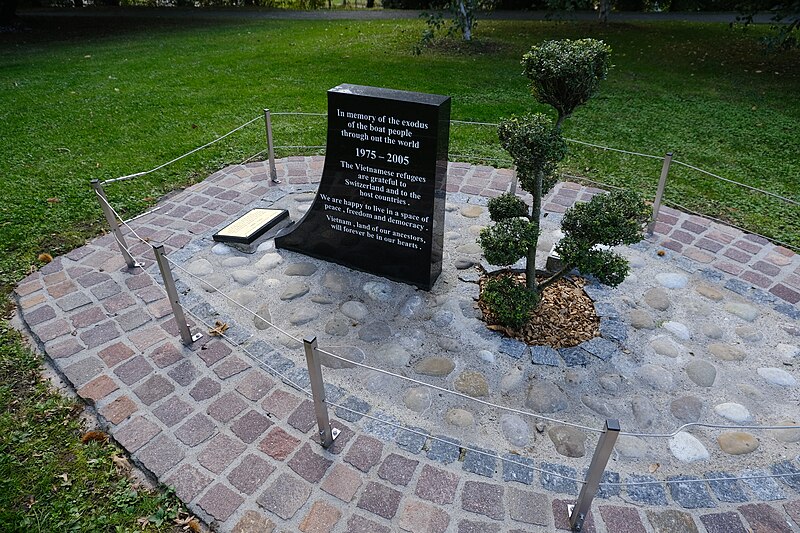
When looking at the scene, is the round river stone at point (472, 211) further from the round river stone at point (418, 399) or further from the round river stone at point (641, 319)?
the round river stone at point (418, 399)

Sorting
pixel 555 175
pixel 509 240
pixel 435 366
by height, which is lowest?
pixel 435 366

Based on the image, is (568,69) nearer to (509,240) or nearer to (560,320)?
(509,240)

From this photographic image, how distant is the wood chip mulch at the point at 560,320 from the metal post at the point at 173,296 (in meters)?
2.60

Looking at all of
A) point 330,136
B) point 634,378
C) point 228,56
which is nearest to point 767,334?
point 634,378

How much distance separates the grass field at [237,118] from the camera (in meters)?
3.82

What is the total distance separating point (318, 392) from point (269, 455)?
0.62 metres

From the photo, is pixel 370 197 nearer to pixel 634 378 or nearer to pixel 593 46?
pixel 593 46

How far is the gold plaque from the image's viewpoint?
Result: 19.1 feet

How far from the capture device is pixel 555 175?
4391 millimetres

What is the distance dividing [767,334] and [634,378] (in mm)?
1519

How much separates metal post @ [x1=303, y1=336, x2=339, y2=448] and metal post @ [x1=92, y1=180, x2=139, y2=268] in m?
2.88

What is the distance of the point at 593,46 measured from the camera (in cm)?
378

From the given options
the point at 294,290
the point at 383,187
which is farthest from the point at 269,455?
the point at 383,187

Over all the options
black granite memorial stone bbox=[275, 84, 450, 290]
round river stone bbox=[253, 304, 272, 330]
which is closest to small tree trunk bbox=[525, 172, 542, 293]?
black granite memorial stone bbox=[275, 84, 450, 290]
